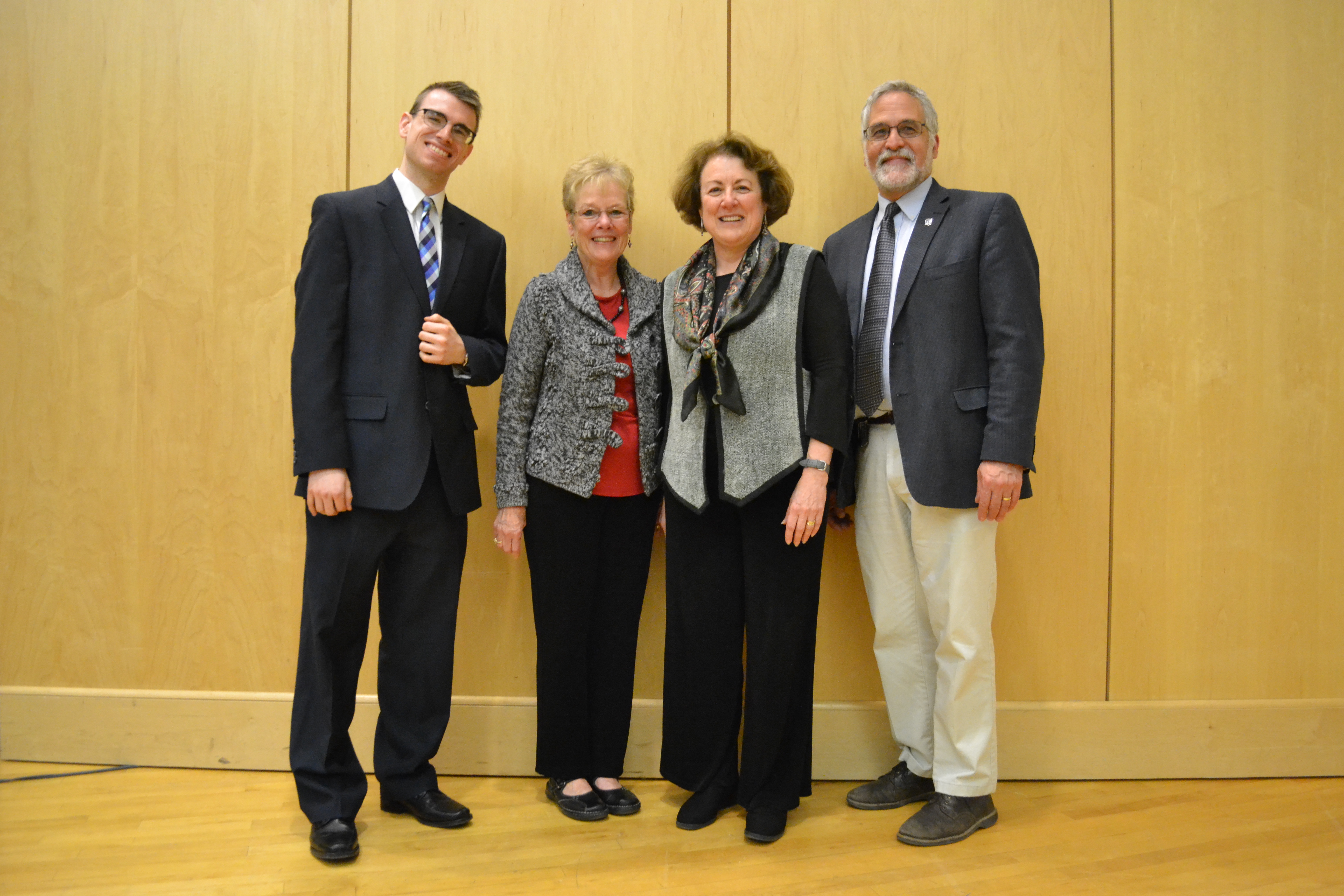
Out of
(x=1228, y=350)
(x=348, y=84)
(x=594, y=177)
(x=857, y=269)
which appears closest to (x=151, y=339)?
(x=348, y=84)

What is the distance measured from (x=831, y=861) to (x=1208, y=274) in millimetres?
2066

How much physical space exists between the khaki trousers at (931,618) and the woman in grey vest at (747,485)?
19cm

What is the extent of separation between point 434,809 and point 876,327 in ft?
5.53

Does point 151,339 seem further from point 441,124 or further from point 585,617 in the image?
point 585,617

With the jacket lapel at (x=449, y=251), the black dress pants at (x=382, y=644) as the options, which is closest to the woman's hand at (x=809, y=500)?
the black dress pants at (x=382, y=644)

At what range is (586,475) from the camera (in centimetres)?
214

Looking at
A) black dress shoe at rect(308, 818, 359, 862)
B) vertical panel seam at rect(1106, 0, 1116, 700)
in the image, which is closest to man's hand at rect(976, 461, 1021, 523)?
vertical panel seam at rect(1106, 0, 1116, 700)

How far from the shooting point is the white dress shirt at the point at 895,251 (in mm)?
2180

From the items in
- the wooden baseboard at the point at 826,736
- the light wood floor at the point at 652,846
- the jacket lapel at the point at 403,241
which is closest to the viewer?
the light wood floor at the point at 652,846

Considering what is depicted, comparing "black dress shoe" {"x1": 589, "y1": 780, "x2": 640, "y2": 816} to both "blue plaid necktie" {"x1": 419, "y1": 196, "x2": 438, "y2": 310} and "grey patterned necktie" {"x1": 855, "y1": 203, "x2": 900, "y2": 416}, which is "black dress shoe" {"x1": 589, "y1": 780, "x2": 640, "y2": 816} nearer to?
"grey patterned necktie" {"x1": 855, "y1": 203, "x2": 900, "y2": 416}

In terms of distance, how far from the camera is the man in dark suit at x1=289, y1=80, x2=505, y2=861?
2016mm

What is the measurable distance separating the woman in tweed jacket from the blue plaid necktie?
0.22 metres

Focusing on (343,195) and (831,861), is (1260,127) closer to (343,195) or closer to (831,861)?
(831,861)

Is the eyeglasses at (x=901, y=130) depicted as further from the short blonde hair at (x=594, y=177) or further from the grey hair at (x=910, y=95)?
the short blonde hair at (x=594, y=177)
